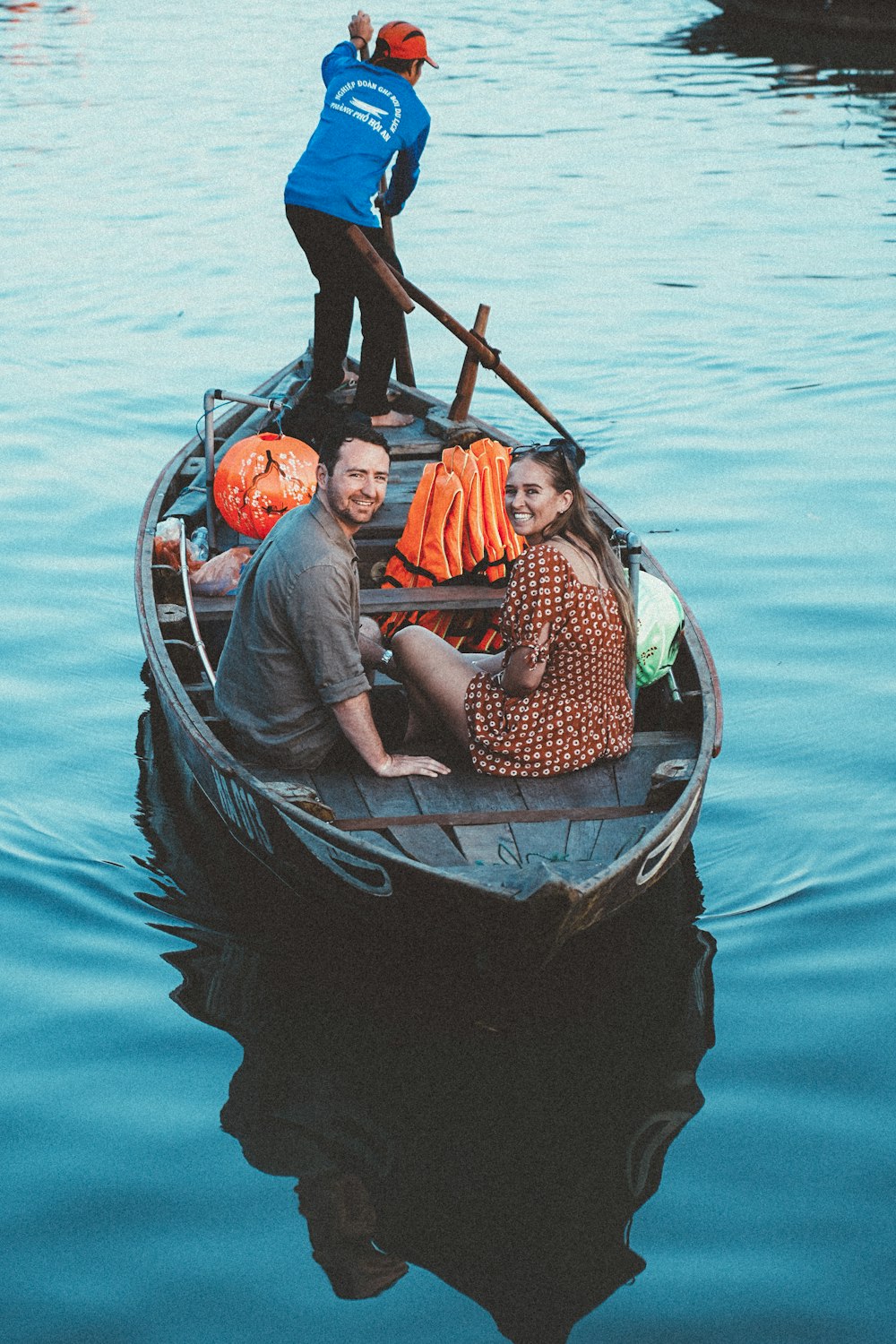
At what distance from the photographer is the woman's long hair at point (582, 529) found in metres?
4.93

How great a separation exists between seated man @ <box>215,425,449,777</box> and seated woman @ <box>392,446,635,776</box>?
0.28 m

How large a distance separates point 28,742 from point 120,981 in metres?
2.01

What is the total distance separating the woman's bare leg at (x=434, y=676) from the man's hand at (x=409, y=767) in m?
0.17

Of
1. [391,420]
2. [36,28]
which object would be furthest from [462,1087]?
[36,28]

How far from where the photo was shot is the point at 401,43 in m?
8.06

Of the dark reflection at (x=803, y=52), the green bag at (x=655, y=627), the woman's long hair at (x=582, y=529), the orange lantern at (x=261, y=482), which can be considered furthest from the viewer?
the dark reflection at (x=803, y=52)

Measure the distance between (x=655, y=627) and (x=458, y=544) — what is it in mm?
1222

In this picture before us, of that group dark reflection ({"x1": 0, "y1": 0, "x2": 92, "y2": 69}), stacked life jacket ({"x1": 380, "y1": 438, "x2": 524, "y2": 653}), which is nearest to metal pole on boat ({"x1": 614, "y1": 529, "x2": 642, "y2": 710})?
stacked life jacket ({"x1": 380, "y1": 438, "x2": 524, "y2": 653})

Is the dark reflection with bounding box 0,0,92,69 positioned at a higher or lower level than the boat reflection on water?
higher

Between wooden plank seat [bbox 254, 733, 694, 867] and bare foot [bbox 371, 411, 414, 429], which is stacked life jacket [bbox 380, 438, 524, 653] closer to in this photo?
wooden plank seat [bbox 254, 733, 694, 867]

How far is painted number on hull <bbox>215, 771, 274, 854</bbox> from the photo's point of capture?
16.2ft

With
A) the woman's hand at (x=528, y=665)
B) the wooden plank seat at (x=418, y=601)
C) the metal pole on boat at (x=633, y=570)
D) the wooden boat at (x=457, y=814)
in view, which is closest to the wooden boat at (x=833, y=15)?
the wooden boat at (x=457, y=814)

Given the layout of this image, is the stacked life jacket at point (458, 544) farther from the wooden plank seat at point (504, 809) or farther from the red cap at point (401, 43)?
the red cap at point (401, 43)

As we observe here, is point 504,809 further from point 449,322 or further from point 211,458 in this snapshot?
point 449,322
